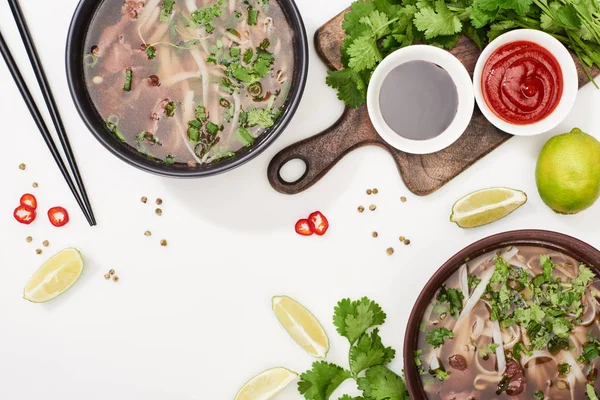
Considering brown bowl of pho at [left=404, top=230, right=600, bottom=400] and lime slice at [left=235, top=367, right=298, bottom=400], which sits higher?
lime slice at [left=235, top=367, right=298, bottom=400]

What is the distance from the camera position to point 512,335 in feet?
10.4

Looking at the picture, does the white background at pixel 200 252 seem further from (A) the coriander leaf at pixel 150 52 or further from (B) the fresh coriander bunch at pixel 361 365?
(A) the coriander leaf at pixel 150 52

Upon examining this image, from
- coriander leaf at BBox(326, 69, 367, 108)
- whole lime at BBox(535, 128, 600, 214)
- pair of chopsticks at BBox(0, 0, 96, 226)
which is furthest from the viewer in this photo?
pair of chopsticks at BBox(0, 0, 96, 226)

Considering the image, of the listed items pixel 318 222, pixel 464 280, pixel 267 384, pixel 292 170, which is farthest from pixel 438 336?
pixel 292 170

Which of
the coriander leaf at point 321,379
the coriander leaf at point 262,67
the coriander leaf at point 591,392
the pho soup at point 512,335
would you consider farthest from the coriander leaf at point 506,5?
the coriander leaf at point 321,379

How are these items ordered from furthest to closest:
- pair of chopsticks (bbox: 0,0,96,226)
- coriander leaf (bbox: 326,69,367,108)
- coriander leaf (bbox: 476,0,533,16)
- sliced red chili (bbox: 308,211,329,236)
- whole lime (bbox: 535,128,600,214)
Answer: sliced red chili (bbox: 308,211,329,236), pair of chopsticks (bbox: 0,0,96,226), coriander leaf (bbox: 326,69,367,108), whole lime (bbox: 535,128,600,214), coriander leaf (bbox: 476,0,533,16)

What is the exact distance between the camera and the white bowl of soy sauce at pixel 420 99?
3.19 metres

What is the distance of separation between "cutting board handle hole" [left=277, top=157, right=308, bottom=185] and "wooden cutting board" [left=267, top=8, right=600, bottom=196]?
4cm

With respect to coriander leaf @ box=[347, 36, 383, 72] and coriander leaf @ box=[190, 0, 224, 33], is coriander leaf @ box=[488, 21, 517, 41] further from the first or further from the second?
coriander leaf @ box=[190, 0, 224, 33]

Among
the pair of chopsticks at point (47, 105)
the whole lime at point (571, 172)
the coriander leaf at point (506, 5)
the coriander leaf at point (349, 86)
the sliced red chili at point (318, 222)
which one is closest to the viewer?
the coriander leaf at point (506, 5)

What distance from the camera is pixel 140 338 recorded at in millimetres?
3578

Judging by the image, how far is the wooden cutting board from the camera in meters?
3.36

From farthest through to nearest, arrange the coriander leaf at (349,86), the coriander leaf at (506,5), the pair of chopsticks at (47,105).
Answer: the pair of chopsticks at (47,105) → the coriander leaf at (349,86) → the coriander leaf at (506,5)

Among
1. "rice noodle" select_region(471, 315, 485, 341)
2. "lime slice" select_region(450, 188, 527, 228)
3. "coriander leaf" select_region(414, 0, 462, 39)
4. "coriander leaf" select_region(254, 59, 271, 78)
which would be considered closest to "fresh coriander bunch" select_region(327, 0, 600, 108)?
"coriander leaf" select_region(414, 0, 462, 39)
